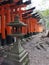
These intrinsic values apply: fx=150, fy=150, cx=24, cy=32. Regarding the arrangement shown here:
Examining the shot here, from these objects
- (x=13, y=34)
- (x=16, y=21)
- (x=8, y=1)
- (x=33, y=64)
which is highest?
(x=8, y=1)

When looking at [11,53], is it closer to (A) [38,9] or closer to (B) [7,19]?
(B) [7,19]

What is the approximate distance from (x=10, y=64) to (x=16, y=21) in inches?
51.0

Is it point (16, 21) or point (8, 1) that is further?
point (8, 1)

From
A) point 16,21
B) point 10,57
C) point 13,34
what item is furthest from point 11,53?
point 16,21

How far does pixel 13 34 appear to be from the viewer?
4.56 metres

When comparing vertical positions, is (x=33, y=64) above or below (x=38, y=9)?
below

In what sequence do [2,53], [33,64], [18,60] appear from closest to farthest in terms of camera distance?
[18,60], [33,64], [2,53]

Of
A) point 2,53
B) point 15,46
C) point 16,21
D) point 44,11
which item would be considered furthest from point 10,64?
point 44,11

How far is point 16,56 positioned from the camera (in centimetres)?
440

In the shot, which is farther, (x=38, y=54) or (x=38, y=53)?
(x=38, y=53)

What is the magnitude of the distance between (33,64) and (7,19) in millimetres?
5256

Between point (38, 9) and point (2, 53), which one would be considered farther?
point (38, 9)

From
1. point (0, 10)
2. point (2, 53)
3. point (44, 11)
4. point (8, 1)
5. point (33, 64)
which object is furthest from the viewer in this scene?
point (44, 11)

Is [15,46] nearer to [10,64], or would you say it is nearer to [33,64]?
[10,64]
